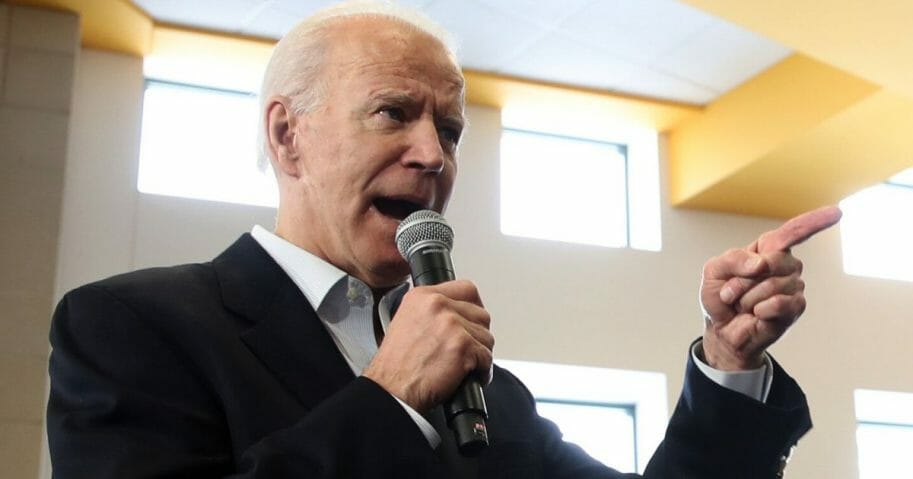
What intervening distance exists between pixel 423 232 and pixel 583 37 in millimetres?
4526

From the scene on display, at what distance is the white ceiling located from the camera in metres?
5.81

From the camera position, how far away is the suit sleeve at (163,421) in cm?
142

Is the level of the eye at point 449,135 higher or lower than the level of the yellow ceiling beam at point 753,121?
lower

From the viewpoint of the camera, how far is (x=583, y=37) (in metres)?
6.07

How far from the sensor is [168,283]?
1727mm

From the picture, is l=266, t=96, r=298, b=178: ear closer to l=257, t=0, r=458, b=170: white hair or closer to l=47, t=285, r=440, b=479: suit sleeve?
l=257, t=0, r=458, b=170: white hair

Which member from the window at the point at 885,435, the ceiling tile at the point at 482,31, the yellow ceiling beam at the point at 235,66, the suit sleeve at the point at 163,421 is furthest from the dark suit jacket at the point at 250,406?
the window at the point at 885,435

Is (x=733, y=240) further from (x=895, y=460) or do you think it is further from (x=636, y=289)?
(x=895, y=460)

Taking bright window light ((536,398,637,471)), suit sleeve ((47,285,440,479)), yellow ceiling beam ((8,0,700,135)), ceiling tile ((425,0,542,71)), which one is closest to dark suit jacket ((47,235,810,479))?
suit sleeve ((47,285,440,479))

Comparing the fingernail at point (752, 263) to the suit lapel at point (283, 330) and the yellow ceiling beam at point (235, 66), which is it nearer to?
the suit lapel at point (283, 330)

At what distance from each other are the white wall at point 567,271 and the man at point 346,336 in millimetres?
3825

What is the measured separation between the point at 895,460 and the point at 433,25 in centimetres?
602

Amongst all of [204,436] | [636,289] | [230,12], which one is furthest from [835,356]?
[204,436]

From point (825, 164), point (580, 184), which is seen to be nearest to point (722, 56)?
point (825, 164)
